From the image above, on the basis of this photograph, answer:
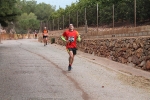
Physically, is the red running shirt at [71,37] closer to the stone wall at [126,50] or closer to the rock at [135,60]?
the stone wall at [126,50]

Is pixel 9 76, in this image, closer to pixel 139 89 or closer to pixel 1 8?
pixel 139 89

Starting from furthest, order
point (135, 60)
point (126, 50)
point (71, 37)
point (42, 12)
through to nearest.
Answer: point (42, 12)
point (126, 50)
point (135, 60)
point (71, 37)

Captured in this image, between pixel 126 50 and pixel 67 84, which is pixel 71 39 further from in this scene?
pixel 126 50

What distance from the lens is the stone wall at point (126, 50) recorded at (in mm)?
14484

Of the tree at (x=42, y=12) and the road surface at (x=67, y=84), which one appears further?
the tree at (x=42, y=12)

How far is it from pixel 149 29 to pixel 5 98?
822 centimetres

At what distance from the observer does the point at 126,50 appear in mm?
16297

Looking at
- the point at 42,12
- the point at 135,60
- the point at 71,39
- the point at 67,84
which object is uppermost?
the point at 42,12

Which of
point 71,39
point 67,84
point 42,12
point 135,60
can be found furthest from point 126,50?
point 42,12

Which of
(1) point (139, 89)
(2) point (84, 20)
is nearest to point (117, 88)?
(1) point (139, 89)

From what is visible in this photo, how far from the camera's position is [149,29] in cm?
1426

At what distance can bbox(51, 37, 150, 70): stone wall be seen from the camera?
14484mm

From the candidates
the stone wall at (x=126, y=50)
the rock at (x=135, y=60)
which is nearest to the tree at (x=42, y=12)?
the stone wall at (x=126, y=50)

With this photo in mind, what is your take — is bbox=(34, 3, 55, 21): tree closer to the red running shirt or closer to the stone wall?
the stone wall
